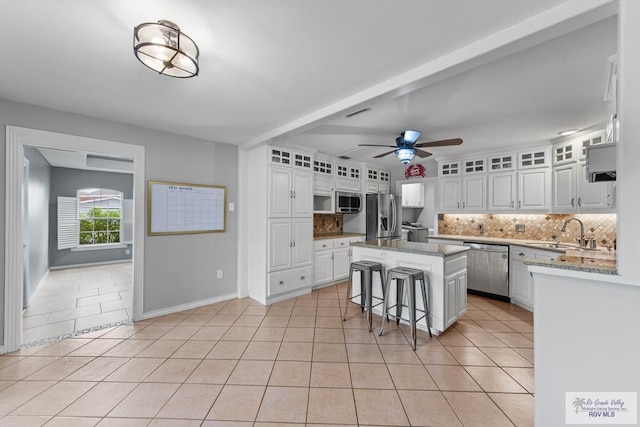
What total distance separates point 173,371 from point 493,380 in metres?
2.60

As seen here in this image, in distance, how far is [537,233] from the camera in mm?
4211

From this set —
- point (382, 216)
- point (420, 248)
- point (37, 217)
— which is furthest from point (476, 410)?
point (37, 217)

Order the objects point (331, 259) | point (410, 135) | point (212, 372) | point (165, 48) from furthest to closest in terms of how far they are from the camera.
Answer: point (331, 259) < point (410, 135) < point (212, 372) < point (165, 48)

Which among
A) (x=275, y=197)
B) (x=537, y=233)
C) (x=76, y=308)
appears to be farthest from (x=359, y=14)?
(x=76, y=308)

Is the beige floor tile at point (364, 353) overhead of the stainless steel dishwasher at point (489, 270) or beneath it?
beneath

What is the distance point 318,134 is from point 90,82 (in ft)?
7.81

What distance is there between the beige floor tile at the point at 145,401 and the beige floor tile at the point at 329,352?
1162 mm

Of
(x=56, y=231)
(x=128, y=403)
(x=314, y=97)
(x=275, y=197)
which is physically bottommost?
(x=128, y=403)

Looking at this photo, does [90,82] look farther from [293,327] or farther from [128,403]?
[293,327]

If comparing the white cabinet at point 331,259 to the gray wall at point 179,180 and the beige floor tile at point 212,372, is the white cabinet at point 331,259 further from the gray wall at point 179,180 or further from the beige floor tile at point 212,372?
the beige floor tile at point 212,372

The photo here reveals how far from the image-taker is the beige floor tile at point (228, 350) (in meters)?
2.46

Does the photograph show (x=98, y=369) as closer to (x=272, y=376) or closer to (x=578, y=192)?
(x=272, y=376)

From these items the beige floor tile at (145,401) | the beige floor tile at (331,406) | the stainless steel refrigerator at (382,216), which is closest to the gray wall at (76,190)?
the beige floor tile at (145,401)

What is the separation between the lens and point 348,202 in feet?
17.2
